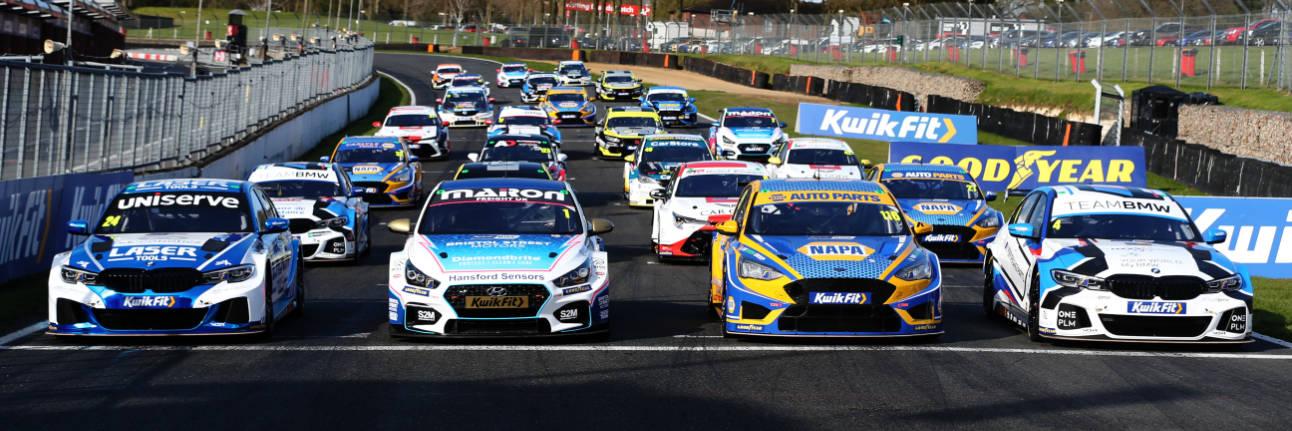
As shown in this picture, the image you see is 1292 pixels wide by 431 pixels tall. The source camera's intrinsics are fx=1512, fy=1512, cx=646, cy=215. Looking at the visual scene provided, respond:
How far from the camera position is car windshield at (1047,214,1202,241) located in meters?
13.4

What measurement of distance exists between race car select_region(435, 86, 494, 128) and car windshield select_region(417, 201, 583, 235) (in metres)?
35.9

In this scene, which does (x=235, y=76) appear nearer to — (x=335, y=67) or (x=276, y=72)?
(x=276, y=72)

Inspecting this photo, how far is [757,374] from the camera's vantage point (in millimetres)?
10586

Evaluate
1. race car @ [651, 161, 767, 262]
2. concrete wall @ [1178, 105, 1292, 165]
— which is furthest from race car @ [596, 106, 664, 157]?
race car @ [651, 161, 767, 262]

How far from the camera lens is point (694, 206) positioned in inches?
786

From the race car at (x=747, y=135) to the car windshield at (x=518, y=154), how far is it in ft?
26.7

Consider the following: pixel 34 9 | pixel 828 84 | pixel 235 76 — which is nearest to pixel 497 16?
pixel 828 84

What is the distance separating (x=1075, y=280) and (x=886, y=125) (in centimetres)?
3135

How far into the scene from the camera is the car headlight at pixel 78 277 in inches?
464

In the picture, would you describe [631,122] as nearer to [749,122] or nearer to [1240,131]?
[749,122]

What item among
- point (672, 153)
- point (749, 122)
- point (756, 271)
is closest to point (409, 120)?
point (749, 122)

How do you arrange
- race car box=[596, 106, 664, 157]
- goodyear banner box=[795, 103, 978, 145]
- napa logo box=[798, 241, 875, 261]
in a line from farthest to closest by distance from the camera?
goodyear banner box=[795, 103, 978, 145] < race car box=[596, 106, 664, 157] < napa logo box=[798, 241, 875, 261]

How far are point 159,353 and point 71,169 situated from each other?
861 centimetres

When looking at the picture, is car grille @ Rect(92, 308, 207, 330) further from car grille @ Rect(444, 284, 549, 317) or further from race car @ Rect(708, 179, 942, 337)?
race car @ Rect(708, 179, 942, 337)
